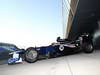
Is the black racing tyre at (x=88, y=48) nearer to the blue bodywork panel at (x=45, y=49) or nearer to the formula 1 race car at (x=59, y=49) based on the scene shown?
the formula 1 race car at (x=59, y=49)

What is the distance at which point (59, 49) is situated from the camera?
444cm

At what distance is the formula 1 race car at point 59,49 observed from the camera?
383 cm

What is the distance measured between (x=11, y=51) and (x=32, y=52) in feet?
2.14

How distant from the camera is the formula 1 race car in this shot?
3830mm

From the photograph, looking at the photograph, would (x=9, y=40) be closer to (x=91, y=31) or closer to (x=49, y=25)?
(x=49, y=25)

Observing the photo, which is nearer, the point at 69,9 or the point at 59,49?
the point at 69,9

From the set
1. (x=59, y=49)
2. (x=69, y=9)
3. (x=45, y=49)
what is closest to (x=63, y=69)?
(x=45, y=49)

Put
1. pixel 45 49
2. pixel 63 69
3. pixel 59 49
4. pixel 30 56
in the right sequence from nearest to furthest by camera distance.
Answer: pixel 63 69
pixel 30 56
pixel 45 49
pixel 59 49

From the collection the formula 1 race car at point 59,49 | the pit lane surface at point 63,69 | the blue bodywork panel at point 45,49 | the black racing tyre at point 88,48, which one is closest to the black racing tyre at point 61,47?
the formula 1 race car at point 59,49

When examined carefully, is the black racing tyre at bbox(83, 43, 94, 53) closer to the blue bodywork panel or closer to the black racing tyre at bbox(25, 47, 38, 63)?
the blue bodywork panel

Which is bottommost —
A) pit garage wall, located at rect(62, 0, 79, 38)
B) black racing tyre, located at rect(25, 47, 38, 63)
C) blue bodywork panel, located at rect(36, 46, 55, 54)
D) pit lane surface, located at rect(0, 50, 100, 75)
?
pit lane surface, located at rect(0, 50, 100, 75)

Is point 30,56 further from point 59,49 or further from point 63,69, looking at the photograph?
point 63,69

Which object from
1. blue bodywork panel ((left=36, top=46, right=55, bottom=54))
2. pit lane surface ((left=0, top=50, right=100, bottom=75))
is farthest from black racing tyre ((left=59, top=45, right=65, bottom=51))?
pit lane surface ((left=0, top=50, right=100, bottom=75))

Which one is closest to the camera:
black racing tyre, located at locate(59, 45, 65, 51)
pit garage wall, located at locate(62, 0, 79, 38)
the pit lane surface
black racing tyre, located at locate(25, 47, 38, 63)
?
the pit lane surface
